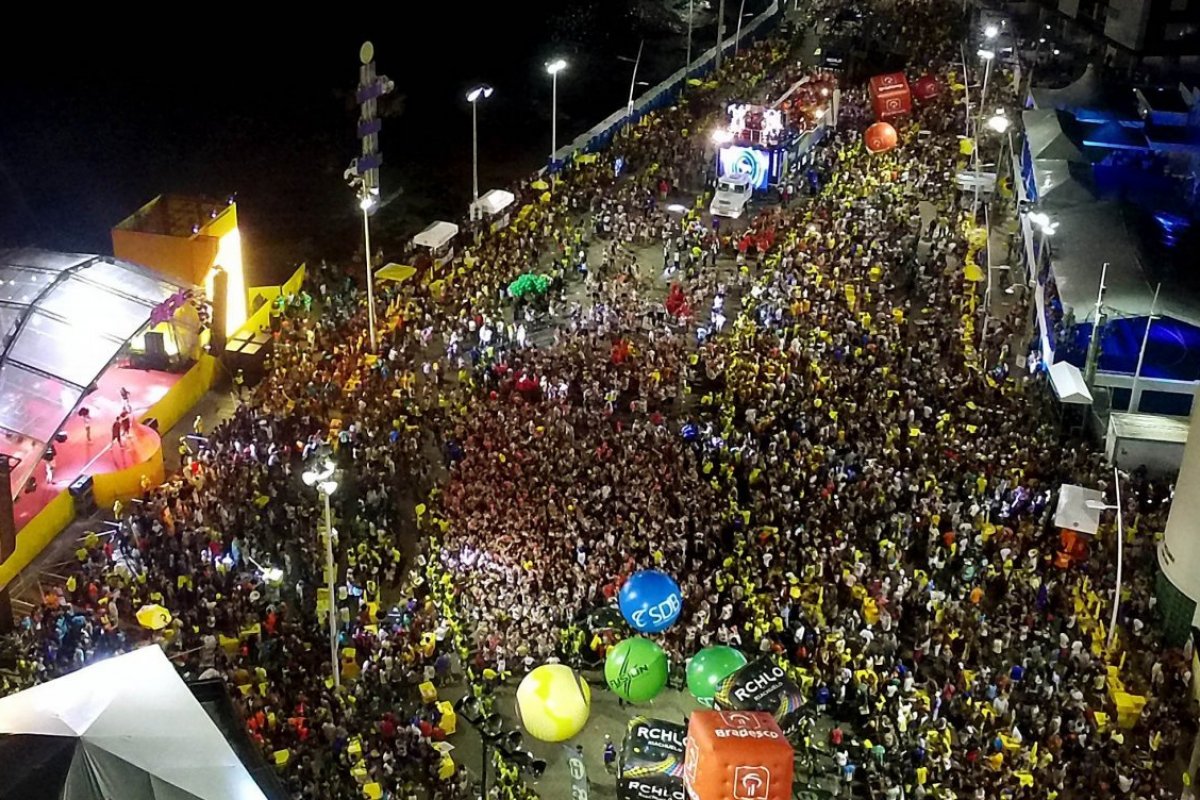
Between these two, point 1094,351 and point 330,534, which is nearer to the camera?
point 330,534

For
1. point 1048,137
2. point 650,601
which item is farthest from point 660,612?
point 1048,137

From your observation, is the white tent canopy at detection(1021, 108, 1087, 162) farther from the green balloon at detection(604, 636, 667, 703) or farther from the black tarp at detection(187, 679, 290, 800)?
the black tarp at detection(187, 679, 290, 800)

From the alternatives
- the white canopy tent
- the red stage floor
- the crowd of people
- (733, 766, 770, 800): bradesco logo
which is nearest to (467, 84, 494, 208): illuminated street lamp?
the white canopy tent

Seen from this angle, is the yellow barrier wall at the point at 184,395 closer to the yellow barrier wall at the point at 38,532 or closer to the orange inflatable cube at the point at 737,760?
the yellow barrier wall at the point at 38,532

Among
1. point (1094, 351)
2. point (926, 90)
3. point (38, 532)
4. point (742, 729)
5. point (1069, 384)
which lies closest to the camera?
point (742, 729)

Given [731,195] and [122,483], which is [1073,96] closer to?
[731,195]

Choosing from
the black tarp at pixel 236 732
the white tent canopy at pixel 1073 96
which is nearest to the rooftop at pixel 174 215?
the black tarp at pixel 236 732

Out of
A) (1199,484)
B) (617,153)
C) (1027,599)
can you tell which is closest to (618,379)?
(1027,599)
